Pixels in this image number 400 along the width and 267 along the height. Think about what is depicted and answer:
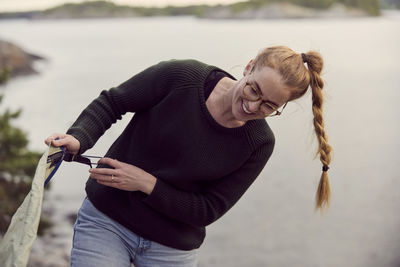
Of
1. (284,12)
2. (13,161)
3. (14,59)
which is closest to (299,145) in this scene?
(284,12)

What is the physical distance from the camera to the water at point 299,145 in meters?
13.9

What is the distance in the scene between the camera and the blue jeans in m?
1.68

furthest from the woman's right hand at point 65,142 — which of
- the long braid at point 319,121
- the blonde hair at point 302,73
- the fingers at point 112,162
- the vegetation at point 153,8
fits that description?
the vegetation at point 153,8

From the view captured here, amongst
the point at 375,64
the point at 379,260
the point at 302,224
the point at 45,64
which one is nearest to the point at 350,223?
the point at 302,224

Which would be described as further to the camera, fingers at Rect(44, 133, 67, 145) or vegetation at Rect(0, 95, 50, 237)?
vegetation at Rect(0, 95, 50, 237)

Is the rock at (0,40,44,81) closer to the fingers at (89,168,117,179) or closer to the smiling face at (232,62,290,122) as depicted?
the fingers at (89,168,117,179)

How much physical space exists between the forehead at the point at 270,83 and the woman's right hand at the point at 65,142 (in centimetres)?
61

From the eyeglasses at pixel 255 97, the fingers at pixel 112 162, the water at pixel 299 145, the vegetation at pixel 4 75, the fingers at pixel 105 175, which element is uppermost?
the eyeglasses at pixel 255 97

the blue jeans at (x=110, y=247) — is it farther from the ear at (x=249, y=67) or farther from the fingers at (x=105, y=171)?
the ear at (x=249, y=67)

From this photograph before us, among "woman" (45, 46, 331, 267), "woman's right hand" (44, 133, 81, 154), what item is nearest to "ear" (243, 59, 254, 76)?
"woman" (45, 46, 331, 267)

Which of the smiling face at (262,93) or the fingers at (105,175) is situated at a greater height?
the smiling face at (262,93)

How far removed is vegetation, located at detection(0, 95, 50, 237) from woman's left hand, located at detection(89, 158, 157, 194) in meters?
4.83

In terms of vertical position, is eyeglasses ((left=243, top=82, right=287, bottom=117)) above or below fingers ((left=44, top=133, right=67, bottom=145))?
above

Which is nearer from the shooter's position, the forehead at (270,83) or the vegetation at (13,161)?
the forehead at (270,83)
